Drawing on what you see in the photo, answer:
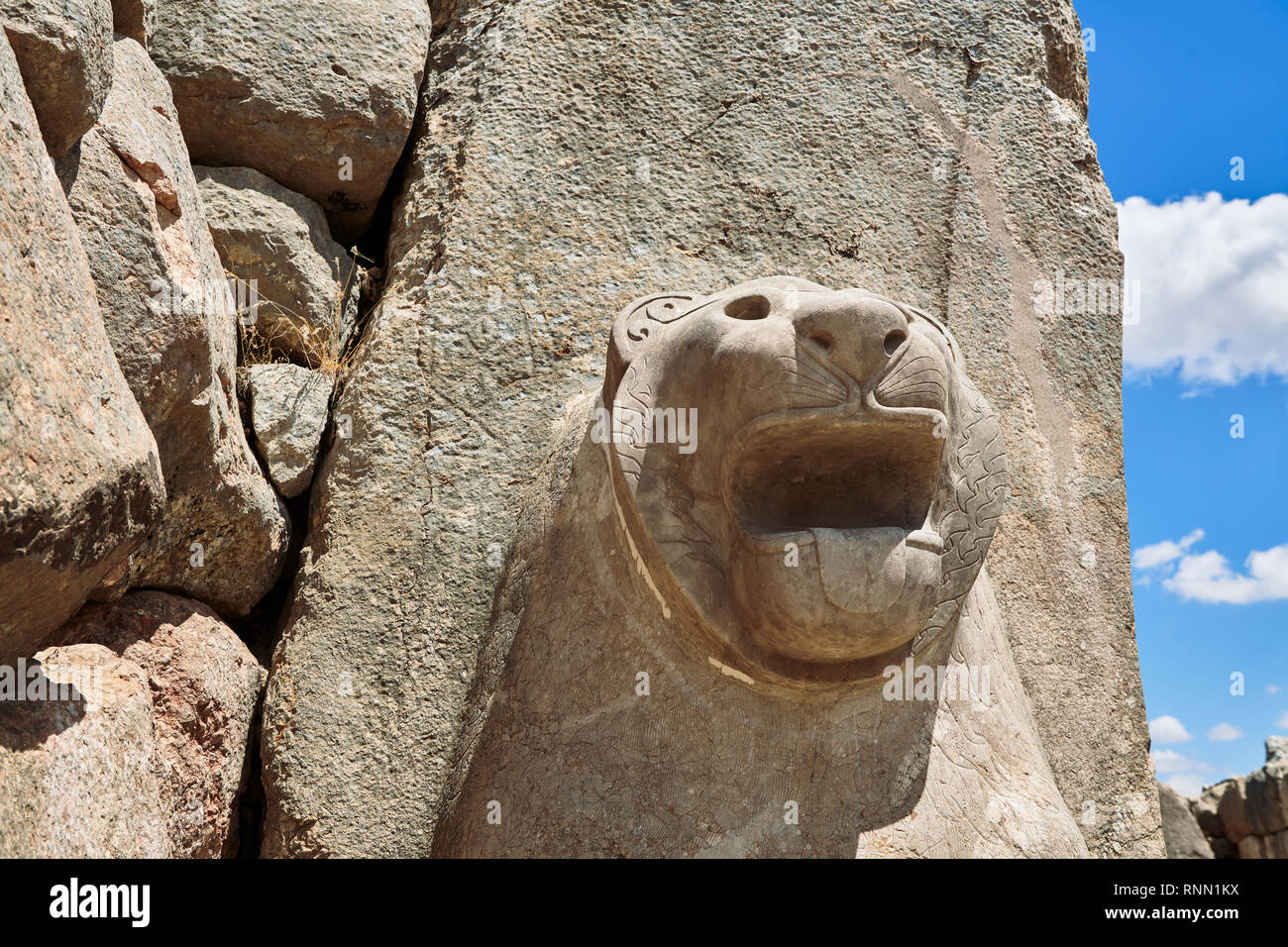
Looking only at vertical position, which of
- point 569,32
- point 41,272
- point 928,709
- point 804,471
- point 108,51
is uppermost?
point 569,32

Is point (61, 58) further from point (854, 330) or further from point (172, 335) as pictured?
point (854, 330)

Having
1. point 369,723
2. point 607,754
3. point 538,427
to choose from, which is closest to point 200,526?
point 369,723

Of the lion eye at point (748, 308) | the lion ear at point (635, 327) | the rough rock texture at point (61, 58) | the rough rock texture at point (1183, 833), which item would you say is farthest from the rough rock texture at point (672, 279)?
the rough rock texture at point (1183, 833)

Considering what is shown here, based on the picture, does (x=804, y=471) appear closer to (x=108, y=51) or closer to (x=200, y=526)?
(x=200, y=526)

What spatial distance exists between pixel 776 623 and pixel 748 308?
0.54 m

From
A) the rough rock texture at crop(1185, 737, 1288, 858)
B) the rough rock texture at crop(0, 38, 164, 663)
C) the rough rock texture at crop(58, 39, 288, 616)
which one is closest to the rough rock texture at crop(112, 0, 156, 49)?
the rough rock texture at crop(58, 39, 288, 616)

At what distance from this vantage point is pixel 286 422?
109 inches

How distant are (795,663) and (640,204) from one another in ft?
4.54

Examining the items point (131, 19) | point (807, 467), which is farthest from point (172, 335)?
point (807, 467)

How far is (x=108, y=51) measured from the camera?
216 cm

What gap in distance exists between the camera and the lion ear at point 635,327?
2.30 metres

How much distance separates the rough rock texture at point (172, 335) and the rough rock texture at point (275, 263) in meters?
0.31

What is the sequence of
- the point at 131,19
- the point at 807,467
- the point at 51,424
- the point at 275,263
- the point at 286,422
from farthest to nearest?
1. the point at 275,263
2. the point at 286,422
3. the point at 131,19
4. the point at 807,467
5. the point at 51,424

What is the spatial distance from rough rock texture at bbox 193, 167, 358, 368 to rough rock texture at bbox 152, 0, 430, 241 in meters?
0.10
